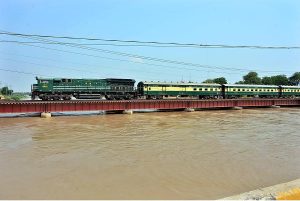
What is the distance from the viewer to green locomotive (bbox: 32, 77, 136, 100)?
49.7 m

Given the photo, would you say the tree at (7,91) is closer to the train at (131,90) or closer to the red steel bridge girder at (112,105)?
the train at (131,90)

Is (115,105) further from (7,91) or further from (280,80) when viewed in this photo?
(280,80)

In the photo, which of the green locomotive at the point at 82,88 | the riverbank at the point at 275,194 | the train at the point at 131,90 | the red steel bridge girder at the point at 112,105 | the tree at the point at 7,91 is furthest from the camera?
the tree at the point at 7,91

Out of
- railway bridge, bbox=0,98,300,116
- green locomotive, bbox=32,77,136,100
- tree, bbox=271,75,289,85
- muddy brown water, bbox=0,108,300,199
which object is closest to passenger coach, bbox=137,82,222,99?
green locomotive, bbox=32,77,136,100

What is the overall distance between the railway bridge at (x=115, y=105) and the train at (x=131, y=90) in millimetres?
7746

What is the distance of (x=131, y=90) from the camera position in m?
58.1

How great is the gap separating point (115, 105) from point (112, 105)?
1.70 feet

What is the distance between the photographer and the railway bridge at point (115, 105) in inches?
1539

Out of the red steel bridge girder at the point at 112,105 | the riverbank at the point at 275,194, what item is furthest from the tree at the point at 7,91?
the riverbank at the point at 275,194

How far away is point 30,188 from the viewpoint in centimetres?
1148

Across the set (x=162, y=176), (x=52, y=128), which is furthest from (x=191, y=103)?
(x=162, y=176)

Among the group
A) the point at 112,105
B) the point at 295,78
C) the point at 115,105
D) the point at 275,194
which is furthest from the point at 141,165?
the point at 295,78

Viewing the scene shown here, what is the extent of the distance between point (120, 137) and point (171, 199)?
1539 centimetres

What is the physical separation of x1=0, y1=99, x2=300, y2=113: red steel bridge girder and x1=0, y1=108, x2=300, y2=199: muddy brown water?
13.1 metres
